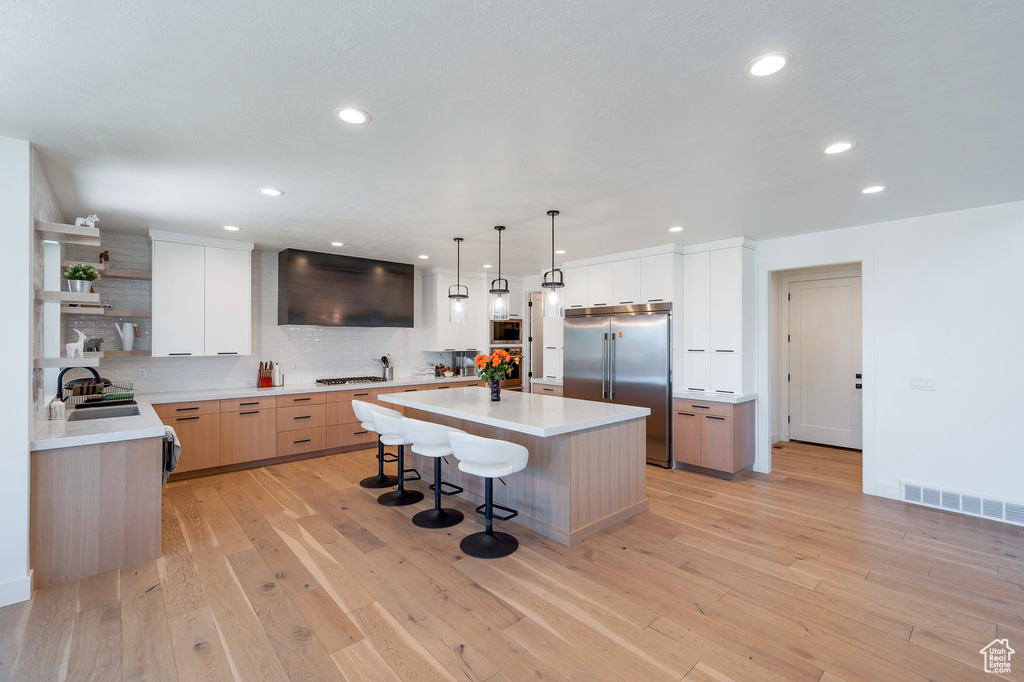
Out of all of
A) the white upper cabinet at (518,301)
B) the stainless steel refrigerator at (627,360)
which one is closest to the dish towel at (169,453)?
the stainless steel refrigerator at (627,360)

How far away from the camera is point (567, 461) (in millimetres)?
3205

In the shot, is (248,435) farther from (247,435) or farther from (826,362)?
(826,362)

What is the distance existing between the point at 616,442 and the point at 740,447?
6.58ft

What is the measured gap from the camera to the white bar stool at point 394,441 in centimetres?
385

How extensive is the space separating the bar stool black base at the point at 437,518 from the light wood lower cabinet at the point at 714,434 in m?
2.67

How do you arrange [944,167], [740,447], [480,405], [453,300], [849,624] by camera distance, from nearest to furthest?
1. [849,624]
2. [944,167]
3. [480,405]
4. [453,300]
5. [740,447]

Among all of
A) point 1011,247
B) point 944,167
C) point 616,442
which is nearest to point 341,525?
point 616,442

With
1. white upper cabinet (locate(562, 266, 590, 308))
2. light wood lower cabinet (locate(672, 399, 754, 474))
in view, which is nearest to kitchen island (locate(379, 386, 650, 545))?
light wood lower cabinet (locate(672, 399, 754, 474))

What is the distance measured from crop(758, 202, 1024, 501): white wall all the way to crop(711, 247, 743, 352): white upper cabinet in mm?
785

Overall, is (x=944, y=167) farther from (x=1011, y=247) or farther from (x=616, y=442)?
(x=616, y=442)

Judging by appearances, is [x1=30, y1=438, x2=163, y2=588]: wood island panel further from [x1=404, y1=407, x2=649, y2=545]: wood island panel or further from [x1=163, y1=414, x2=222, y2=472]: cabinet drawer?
[x1=404, y1=407, x2=649, y2=545]: wood island panel

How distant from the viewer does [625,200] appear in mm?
3592

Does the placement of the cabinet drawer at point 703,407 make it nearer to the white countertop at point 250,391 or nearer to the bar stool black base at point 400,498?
the bar stool black base at point 400,498

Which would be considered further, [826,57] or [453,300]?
[453,300]
